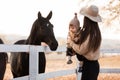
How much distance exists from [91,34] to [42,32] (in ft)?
11.5

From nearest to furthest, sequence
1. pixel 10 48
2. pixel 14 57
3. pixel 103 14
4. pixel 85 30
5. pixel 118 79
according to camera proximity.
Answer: pixel 85 30, pixel 10 48, pixel 14 57, pixel 118 79, pixel 103 14

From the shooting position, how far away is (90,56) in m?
6.09

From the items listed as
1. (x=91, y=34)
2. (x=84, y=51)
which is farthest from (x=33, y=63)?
(x=91, y=34)

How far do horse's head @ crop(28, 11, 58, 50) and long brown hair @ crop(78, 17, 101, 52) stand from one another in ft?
10.0

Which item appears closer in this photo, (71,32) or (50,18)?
(71,32)

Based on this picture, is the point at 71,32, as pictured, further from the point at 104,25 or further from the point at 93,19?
the point at 104,25

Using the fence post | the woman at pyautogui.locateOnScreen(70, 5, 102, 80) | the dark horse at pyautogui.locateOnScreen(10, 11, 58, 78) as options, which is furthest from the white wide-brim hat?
the dark horse at pyautogui.locateOnScreen(10, 11, 58, 78)

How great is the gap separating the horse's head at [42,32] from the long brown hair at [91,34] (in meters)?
3.05

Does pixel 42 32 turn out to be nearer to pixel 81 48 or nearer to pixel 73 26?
pixel 73 26

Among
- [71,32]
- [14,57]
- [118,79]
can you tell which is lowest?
[118,79]

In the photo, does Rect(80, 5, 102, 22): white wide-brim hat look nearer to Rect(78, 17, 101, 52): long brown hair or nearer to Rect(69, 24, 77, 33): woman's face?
Rect(78, 17, 101, 52): long brown hair

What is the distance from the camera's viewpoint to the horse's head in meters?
9.21

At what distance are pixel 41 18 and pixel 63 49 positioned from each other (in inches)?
51.9

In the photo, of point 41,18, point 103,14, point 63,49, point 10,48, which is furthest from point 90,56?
point 103,14
